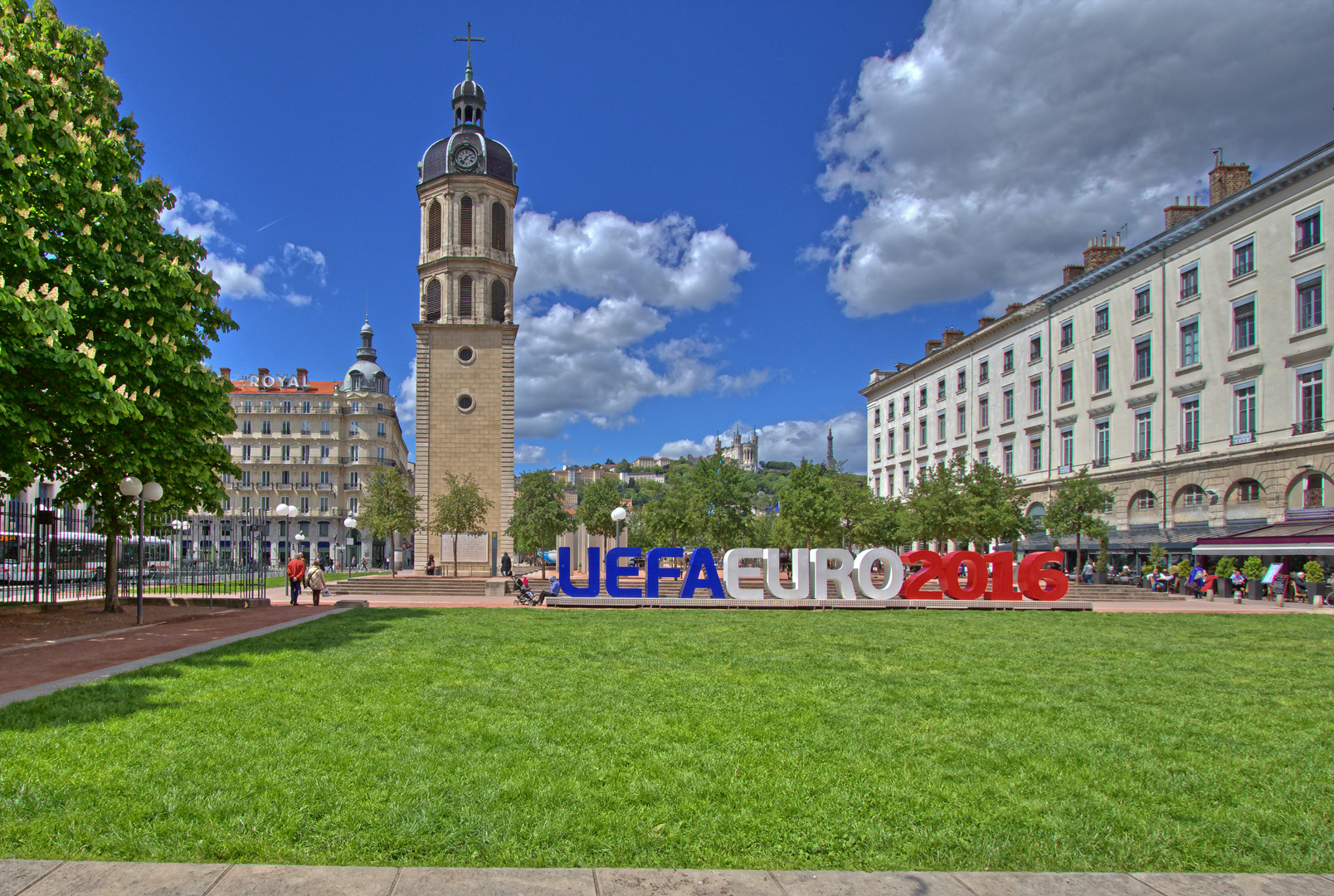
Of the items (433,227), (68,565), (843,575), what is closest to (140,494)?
(843,575)

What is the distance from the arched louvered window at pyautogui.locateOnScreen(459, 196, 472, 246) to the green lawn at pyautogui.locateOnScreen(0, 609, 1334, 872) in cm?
4011

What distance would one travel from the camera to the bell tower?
4778 cm

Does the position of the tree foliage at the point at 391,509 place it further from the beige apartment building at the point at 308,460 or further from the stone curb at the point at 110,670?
the beige apartment building at the point at 308,460

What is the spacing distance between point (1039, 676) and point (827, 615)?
12.3 meters

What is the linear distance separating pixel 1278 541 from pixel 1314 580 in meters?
2.09

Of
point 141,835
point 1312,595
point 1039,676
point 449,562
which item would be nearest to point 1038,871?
point 141,835

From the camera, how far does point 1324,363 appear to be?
3497cm

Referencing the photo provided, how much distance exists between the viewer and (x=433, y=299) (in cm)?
5022

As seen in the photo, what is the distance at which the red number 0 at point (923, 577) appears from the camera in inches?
1069

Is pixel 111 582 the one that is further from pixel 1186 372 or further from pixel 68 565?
pixel 1186 372

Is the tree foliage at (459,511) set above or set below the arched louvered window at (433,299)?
below

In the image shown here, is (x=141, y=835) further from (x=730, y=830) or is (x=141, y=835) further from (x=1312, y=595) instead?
(x=1312, y=595)

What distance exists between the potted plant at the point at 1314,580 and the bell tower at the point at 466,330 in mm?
38285

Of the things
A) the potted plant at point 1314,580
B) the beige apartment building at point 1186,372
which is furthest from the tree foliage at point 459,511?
the potted plant at point 1314,580
